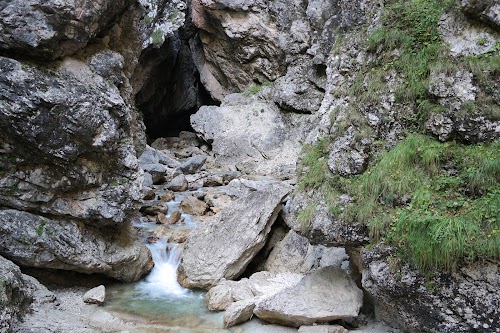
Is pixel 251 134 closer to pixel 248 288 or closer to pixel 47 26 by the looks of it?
pixel 248 288

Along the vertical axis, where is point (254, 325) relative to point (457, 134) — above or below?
below

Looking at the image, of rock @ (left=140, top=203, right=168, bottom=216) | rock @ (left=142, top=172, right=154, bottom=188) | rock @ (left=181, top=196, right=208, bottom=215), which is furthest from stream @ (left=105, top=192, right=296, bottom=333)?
rock @ (left=142, top=172, right=154, bottom=188)

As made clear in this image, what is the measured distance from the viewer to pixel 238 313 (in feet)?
25.4

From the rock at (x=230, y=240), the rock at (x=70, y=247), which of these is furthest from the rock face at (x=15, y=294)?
the rock at (x=230, y=240)

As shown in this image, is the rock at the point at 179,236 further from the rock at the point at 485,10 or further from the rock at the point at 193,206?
the rock at the point at 485,10

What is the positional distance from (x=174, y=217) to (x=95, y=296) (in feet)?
13.0

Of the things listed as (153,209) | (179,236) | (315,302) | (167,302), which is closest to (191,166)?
(153,209)

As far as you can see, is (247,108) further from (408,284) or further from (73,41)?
(408,284)

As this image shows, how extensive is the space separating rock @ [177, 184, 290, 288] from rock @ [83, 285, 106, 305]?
186cm

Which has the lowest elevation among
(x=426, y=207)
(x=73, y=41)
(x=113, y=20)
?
(x=426, y=207)

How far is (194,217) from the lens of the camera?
12.7 meters

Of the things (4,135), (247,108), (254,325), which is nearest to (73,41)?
(4,135)

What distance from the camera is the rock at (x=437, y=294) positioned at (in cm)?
561

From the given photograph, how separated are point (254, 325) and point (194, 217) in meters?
5.48
